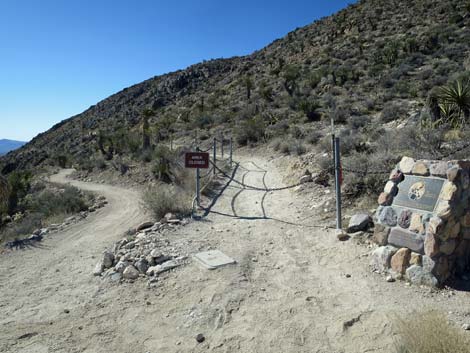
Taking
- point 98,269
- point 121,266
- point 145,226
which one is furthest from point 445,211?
point 145,226

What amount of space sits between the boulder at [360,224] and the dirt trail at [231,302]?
392 mm

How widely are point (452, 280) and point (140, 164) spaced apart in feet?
58.2

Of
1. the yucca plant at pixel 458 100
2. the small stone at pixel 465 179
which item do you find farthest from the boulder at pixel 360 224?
the yucca plant at pixel 458 100

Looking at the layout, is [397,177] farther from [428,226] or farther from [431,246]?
[431,246]

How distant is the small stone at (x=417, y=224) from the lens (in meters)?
4.54

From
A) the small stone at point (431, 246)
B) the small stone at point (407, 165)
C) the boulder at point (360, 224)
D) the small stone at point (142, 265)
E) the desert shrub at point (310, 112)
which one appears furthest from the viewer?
the desert shrub at point (310, 112)

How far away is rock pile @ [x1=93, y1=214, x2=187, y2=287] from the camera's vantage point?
5500 mm

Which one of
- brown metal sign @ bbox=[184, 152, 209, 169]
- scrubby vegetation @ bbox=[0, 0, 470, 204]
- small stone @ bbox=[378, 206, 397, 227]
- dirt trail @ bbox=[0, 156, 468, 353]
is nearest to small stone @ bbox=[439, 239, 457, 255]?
dirt trail @ bbox=[0, 156, 468, 353]

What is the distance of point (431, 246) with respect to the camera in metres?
4.29

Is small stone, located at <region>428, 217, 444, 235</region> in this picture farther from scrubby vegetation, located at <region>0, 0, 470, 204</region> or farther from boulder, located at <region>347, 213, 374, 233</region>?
scrubby vegetation, located at <region>0, 0, 470, 204</region>

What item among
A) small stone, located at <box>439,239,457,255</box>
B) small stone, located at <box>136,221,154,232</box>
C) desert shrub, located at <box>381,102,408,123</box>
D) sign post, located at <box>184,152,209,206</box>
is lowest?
small stone, located at <box>136,221,154,232</box>

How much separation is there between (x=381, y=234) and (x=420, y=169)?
1.13 m

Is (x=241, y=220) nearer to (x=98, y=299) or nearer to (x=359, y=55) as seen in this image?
(x=98, y=299)

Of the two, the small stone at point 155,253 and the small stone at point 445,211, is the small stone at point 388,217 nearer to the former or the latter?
the small stone at point 445,211
